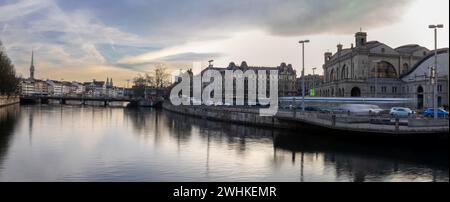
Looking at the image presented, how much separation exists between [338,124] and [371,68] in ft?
228

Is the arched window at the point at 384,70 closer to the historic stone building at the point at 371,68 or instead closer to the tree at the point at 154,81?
the historic stone building at the point at 371,68

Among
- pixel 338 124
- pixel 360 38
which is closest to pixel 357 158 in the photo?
pixel 338 124

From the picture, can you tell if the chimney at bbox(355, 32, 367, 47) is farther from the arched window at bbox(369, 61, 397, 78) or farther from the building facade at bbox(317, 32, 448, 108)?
the arched window at bbox(369, 61, 397, 78)

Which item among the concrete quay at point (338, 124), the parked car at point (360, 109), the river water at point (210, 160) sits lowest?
the river water at point (210, 160)

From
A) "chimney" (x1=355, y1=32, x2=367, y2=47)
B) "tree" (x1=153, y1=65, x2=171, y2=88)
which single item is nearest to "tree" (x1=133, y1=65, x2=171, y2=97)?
"tree" (x1=153, y1=65, x2=171, y2=88)

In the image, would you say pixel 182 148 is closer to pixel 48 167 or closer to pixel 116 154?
pixel 116 154

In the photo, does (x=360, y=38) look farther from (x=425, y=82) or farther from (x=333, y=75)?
(x=425, y=82)

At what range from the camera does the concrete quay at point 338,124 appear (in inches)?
1326

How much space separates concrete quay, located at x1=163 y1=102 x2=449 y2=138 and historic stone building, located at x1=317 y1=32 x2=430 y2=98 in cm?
4291

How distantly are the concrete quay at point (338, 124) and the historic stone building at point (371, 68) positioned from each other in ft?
141

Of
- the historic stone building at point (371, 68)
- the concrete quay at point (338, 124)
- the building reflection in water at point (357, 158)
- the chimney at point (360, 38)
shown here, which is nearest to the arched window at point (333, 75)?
the historic stone building at point (371, 68)
